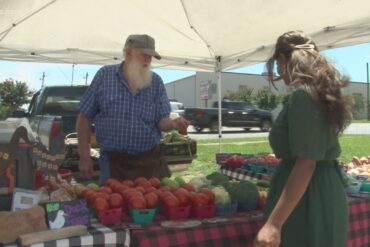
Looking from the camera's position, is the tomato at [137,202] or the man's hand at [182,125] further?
the man's hand at [182,125]

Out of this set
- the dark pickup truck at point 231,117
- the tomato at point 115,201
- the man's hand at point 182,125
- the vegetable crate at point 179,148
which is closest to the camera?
the tomato at point 115,201

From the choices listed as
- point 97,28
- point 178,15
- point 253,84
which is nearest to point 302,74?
point 178,15

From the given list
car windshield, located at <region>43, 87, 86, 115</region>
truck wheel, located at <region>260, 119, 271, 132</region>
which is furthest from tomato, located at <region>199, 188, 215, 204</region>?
truck wheel, located at <region>260, 119, 271, 132</region>

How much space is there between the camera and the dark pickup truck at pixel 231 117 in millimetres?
19734

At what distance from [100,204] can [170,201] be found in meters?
0.32

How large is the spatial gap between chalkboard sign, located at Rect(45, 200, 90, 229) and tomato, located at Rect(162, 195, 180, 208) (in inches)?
14.6

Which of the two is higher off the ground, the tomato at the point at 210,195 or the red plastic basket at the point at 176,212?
the tomato at the point at 210,195

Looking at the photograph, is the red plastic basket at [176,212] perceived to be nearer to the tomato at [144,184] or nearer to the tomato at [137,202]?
the tomato at [137,202]

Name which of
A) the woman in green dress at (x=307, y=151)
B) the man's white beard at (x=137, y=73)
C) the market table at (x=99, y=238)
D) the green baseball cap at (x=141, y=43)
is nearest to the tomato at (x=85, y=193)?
the market table at (x=99, y=238)

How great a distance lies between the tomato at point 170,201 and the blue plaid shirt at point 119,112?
94cm

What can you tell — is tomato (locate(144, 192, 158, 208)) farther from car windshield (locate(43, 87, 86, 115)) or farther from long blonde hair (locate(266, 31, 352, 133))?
car windshield (locate(43, 87, 86, 115))

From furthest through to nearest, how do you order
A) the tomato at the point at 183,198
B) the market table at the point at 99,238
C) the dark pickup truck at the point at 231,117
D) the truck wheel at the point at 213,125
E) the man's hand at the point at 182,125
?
1. the truck wheel at the point at 213,125
2. the dark pickup truck at the point at 231,117
3. the man's hand at the point at 182,125
4. the tomato at the point at 183,198
5. the market table at the point at 99,238

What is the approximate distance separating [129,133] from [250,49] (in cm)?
312

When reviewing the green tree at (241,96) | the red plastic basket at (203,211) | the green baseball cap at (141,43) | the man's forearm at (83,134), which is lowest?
the red plastic basket at (203,211)
